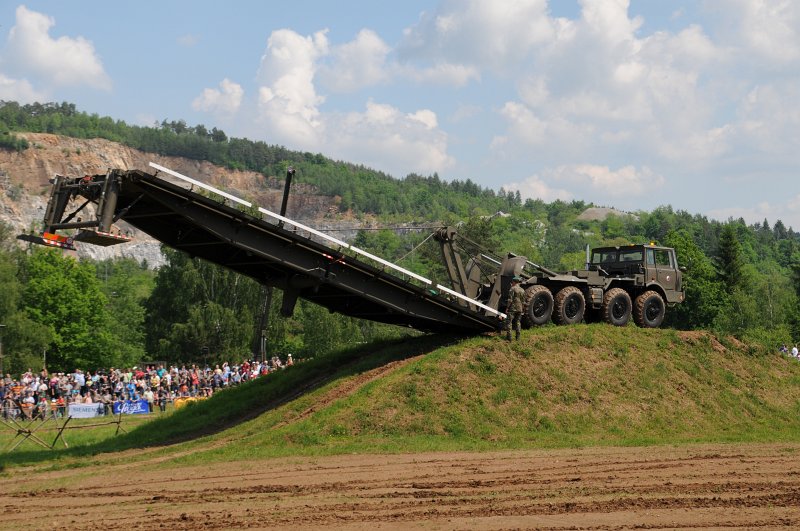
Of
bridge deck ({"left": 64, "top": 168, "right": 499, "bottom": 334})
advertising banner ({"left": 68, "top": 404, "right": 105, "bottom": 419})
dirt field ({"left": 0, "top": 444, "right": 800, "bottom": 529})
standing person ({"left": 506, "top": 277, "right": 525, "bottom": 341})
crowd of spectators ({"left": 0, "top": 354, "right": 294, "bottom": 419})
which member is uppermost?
bridge deck ({"left": 64, "top": 168, "right": 499, "bottom": 334})

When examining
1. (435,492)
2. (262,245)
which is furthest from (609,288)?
(435,492)

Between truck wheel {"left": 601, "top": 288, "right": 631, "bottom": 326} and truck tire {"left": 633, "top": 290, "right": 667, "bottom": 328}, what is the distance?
26.0 inches

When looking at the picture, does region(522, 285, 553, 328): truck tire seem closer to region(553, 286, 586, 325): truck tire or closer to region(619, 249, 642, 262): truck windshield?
region(553, 286, 586, 325): truck tire

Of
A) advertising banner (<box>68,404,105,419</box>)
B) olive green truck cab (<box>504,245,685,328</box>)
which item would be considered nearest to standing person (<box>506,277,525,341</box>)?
olive green truck cab (<box>504,245,685,328</box>)

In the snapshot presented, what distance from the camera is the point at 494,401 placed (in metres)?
22.3

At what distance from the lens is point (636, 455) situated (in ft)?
60.5

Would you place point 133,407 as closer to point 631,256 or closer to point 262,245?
point 262,245

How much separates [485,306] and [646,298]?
24.0 feet

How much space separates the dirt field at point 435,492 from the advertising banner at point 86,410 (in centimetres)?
1533

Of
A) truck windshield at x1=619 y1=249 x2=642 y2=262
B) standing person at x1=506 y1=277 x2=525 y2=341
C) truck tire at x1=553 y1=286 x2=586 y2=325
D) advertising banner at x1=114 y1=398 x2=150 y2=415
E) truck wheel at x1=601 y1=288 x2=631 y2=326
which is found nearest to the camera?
standing person at x1=506 y1=277 x2=525 y2=341

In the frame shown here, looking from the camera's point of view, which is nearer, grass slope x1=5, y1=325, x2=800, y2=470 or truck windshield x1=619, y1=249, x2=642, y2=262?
grass slope x1=5, y1=325, x2=800, y2=470

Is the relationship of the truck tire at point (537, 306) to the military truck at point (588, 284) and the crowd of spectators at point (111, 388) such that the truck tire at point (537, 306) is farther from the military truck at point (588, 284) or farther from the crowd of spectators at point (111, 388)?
the crowd of spectators at point (111, 388)

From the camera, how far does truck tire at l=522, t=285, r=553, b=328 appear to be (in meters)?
25.4

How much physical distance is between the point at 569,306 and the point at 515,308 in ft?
9.91
